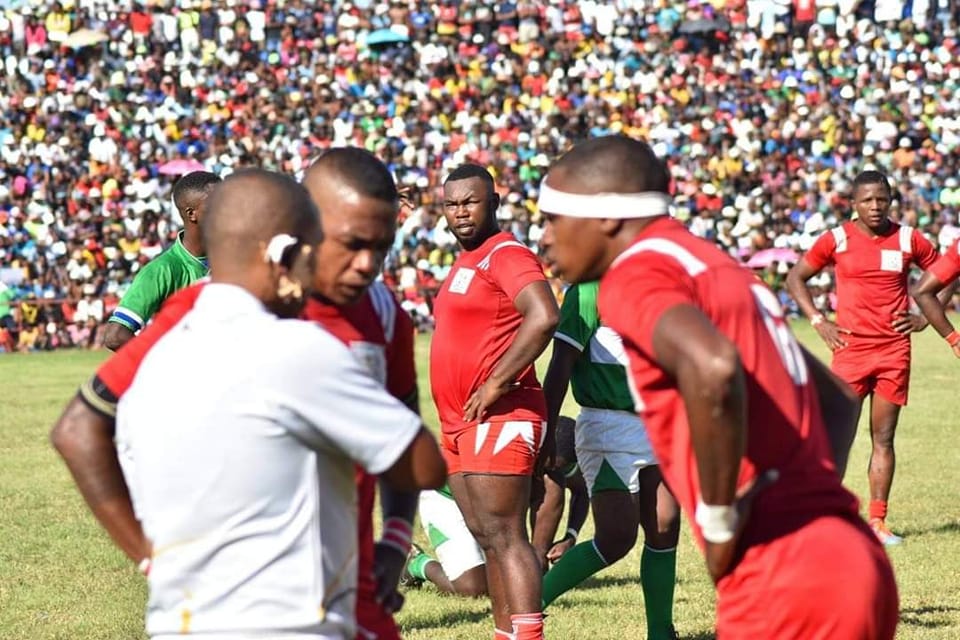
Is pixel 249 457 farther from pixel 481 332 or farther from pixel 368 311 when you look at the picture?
pixel 481 332

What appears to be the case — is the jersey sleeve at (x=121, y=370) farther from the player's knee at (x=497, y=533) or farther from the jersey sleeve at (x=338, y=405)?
the player's knee at (x=497, y=533)

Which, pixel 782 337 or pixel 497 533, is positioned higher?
pixel 782 337

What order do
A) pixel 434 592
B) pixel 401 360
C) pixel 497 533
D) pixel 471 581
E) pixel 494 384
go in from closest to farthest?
pixel 401 360 < pixel 497 533 < pixel 494 384 < pixel 471 581 < pixel 434 592

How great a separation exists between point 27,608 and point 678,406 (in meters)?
6.07

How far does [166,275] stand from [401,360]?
11.7 feet

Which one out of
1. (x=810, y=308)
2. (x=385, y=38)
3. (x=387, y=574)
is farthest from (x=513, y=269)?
(x=385, y=38)

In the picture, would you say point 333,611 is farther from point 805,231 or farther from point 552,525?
point 805,231

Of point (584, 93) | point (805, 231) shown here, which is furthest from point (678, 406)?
point (584, 93)

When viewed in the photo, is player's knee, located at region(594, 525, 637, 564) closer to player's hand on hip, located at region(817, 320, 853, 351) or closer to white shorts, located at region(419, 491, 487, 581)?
white shorts, located at region(419, 491, 487, 581)

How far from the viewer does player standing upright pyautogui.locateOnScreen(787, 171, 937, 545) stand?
11727 millimetres

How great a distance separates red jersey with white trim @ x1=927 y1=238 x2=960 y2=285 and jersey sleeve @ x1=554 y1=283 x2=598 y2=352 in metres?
3.76

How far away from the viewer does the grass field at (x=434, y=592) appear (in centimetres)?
827

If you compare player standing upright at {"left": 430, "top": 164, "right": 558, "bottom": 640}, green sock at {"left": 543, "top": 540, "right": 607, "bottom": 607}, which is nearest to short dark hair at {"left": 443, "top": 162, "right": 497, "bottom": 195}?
player standing upright at {"left": 430, "top": 164, "right": 558, "bottom": 640}

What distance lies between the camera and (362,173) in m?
4.27
